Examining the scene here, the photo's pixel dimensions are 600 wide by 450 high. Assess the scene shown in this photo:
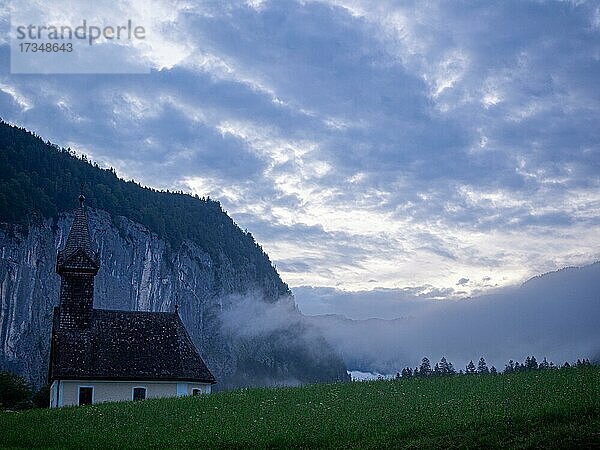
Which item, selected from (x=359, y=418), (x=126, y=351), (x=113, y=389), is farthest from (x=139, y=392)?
(x=359, y=418)

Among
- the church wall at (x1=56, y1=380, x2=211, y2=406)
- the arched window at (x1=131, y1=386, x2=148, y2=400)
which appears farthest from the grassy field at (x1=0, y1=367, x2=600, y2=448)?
the arched window at (x1=131, y1=386, x2=148, y2=400)

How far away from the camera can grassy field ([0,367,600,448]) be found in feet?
80.6

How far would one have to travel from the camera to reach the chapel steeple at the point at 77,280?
55.2 m

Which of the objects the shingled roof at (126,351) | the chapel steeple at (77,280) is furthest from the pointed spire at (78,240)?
the shingled roof at (126,351)

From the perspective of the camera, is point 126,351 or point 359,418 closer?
point 359,418

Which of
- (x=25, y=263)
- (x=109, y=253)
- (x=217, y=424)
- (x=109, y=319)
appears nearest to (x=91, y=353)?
(x=109, y=319)

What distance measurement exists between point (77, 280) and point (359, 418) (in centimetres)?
3229

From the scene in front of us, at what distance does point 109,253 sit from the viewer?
7421 inches

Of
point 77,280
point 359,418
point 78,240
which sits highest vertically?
point 78,240

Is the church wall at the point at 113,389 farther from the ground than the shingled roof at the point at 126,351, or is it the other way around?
the shingled roof at the point at 126,351

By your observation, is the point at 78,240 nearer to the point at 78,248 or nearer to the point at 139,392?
the point at 78,248

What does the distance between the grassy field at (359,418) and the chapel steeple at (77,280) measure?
13167 millimetres

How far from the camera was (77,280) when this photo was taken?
56.9 m

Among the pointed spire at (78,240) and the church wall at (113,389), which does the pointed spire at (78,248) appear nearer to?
the pointed spire at (78,240)
